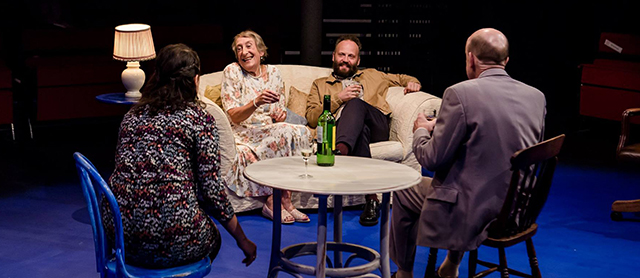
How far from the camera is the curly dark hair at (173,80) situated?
2.49 meters

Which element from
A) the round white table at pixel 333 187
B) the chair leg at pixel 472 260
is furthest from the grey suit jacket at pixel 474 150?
the chair leg at pixel 472 260

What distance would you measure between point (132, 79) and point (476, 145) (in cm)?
294

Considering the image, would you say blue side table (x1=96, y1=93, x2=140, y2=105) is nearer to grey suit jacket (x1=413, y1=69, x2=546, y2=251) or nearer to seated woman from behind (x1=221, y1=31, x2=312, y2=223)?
seated woman from behind (x1=221, y1=31, x2=312, y2=223)

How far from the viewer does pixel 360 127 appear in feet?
14.5

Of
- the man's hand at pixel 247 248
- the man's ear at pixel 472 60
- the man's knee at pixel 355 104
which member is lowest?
the man's hand at pixel 247 248

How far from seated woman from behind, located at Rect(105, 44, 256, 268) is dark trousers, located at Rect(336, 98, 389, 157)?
1949mm

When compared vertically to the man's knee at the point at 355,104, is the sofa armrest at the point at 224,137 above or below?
below

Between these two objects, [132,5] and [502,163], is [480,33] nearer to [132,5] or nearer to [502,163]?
[502,163]

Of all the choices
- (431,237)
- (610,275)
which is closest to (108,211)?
(431,237)

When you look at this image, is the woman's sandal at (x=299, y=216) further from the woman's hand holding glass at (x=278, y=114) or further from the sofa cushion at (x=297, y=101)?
the sofa cushion at (x=297, y=101)

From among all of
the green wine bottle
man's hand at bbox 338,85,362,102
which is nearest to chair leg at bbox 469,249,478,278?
the green wine bottle

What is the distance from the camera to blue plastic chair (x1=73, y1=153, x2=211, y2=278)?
2.31 m

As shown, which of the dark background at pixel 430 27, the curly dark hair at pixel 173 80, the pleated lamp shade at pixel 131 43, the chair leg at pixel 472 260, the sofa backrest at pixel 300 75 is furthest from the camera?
the dark background at pixel 430 27

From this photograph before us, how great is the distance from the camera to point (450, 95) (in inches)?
108
